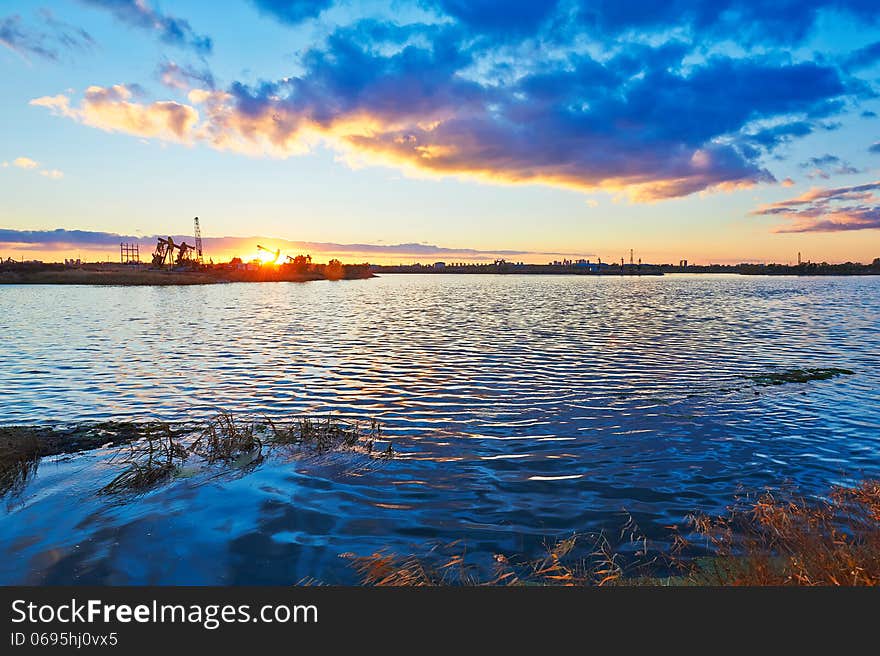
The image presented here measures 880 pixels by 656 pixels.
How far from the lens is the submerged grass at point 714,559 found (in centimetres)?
705

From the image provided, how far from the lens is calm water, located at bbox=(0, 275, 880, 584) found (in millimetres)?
9594

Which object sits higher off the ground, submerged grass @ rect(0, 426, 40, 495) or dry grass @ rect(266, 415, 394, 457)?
submerged grass @ rect(0, 426, 40, 495)

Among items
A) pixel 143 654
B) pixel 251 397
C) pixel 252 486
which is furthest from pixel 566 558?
pixel 251 397

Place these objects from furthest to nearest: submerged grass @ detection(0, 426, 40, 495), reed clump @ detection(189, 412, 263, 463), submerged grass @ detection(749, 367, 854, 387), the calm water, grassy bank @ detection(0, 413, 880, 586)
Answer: submerged grass @ detection(749, 367, 854, 387)
reed clump @ detection(189, 412, 263, 463)
submerged grass @ detection(0, 426, 40, 495)
the calm water
grassy bank @ detection(0, 413, 880, 586)

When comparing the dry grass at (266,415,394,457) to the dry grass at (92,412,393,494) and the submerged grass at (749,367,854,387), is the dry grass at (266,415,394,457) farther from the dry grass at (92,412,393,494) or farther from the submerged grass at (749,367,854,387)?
the submerged grass at (749,367,854,387)

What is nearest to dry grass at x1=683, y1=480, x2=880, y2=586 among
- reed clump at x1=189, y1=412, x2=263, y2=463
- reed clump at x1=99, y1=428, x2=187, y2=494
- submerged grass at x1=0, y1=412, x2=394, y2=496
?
submerged grass at x1=0, y1=412, x2=394, y2=496

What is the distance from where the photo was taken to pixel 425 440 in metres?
15.8

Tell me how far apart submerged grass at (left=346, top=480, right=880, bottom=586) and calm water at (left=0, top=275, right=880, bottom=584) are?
603 mm

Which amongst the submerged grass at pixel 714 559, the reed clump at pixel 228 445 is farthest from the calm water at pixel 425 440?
the reed clump at pixel 228 445

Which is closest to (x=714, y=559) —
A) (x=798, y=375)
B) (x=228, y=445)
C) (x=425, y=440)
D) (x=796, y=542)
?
(x=796, y=542)

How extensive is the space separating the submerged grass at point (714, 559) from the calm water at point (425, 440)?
0.60m

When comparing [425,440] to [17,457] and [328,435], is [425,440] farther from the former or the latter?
[17,457]

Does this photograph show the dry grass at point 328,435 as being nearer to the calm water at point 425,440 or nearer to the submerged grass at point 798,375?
the calm water at point 425,440

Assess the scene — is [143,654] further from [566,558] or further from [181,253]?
[181,253]
